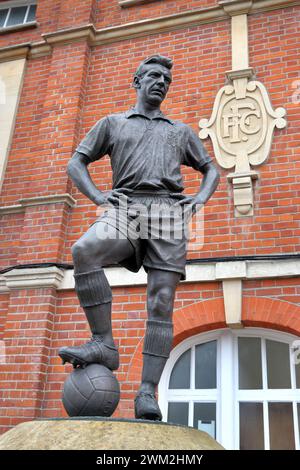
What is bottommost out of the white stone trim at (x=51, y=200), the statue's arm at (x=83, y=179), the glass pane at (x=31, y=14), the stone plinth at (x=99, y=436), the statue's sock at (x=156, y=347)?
the stone plinth at (x=99, y=436)

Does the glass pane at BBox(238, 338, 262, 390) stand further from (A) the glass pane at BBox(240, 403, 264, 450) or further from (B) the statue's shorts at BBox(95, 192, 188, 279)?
(B) the statue's shorts at BBox(95, 192, 188, 279)

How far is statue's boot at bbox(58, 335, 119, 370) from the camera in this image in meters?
2.32

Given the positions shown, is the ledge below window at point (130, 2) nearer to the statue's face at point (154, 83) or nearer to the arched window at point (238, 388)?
the statue's face at point (154, 83)

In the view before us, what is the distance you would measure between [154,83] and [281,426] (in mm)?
3212

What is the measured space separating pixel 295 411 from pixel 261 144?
8.57ft

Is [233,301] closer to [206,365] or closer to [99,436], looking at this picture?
[206,365]

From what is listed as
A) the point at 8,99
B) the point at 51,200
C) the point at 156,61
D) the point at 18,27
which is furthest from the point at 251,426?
the point at 18,27

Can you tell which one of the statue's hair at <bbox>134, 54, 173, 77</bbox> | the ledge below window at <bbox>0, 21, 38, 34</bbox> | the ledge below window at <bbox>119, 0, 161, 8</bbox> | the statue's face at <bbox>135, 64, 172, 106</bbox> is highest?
the ledge below window at <bbox>0, 21, 38, 34</bbox>

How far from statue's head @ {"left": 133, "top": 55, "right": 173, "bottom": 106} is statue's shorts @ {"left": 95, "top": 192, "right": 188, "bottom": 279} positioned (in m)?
0.63

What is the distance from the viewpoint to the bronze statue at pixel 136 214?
2.42 m

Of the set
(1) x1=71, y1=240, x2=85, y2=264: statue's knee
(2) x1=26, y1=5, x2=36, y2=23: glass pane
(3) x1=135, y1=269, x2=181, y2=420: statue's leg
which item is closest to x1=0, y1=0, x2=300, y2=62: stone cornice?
(2) x1=26, y1=5, x2=36, y2=23: glass pane

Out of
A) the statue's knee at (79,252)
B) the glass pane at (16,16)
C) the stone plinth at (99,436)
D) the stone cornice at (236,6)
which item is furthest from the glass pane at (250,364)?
the glass pane at (16,16)

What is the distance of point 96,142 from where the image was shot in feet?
9.40

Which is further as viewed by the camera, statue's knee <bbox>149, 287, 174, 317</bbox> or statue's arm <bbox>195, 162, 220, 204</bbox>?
statue's arm <bbox>195, 162, 220, 204</bbox>
